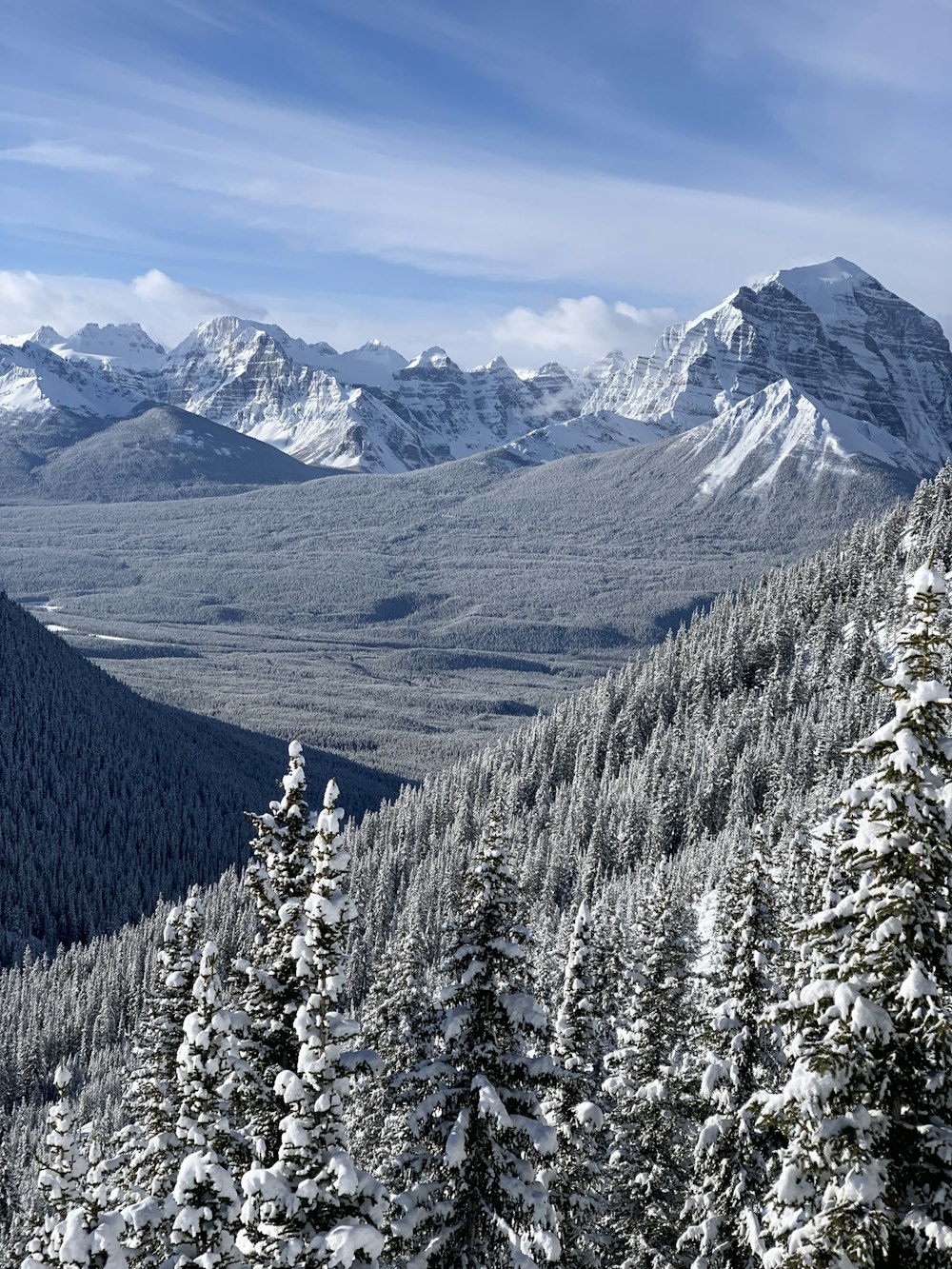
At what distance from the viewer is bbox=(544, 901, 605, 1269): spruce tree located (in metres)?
24.5

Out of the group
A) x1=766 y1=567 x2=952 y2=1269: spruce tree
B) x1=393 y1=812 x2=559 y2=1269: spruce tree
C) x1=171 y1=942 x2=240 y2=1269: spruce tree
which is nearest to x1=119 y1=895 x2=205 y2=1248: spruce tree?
x1=171 y1=942 x2=240 y2=1269: spruce tree

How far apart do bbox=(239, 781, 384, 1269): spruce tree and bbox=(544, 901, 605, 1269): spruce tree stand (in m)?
9.30

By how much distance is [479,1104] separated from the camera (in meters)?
17.4

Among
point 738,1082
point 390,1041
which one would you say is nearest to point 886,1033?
point 738,1082

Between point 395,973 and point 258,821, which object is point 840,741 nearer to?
point 395,973

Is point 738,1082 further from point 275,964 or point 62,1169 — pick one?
point 62,1169

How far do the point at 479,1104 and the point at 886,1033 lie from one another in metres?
7.26

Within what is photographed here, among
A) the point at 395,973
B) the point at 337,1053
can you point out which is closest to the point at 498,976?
the point at 337,1053

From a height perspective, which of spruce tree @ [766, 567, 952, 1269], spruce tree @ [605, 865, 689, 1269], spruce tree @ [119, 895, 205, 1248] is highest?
spruce tree @ [766, 567, 952, 1269]

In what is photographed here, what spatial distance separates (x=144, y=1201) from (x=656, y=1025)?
53.8ft

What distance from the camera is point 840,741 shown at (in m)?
110

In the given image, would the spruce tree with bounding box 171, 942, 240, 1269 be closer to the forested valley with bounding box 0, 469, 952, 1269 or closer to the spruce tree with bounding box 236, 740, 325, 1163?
the forested valley with bounding box 0, 469, 952, 1269

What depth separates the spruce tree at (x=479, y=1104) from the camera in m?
17.7

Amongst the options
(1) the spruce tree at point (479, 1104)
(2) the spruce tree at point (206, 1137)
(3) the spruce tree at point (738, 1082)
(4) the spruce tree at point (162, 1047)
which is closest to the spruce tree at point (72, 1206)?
(4) the spruce tree at point (162, 1047)
